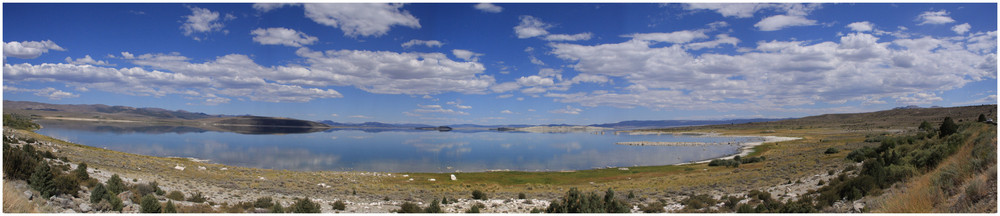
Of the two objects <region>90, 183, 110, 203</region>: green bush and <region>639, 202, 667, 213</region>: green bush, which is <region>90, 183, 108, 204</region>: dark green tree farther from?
<region>639, 202, 667, 213</region>: green bush

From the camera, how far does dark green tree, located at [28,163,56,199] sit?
36.9ft

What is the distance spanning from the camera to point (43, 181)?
448 inches

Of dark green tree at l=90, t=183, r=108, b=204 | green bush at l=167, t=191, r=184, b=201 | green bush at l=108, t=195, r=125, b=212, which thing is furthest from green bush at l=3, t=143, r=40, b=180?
green bush at l=167, t=191, r=184, b=201

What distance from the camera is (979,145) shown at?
10258 millimetres

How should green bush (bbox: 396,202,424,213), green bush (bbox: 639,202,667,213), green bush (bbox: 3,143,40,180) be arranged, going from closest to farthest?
green bush (bbox: 3,143,40,180)
green bush (bbox: 396,202,424,213)
green bush (bbox: 639,202,667,213)

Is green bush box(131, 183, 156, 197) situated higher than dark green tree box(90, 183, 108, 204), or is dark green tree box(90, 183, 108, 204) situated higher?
dark green tree box(90, 183, 108, 204)

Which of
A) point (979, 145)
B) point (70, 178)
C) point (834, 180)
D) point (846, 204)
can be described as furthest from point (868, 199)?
point (70, 178)

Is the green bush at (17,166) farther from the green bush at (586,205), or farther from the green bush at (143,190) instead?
the green bush at (586,205)

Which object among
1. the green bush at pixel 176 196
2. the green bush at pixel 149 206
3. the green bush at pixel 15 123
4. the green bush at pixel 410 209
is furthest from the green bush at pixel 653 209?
the green bush at pixel 15 123

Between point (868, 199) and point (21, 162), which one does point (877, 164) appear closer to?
point (868, 199)

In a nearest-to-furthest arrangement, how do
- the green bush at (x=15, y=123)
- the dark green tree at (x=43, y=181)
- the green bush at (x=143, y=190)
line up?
the dark green tree at (x=43, y=181), the green bush at (x=143, y=190), the green bush at (x=15, y=123)

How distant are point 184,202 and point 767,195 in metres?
19.3

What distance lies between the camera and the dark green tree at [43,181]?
11.2 meters

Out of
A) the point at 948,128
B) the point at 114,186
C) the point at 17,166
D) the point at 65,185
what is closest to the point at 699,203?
the point at 948,128
